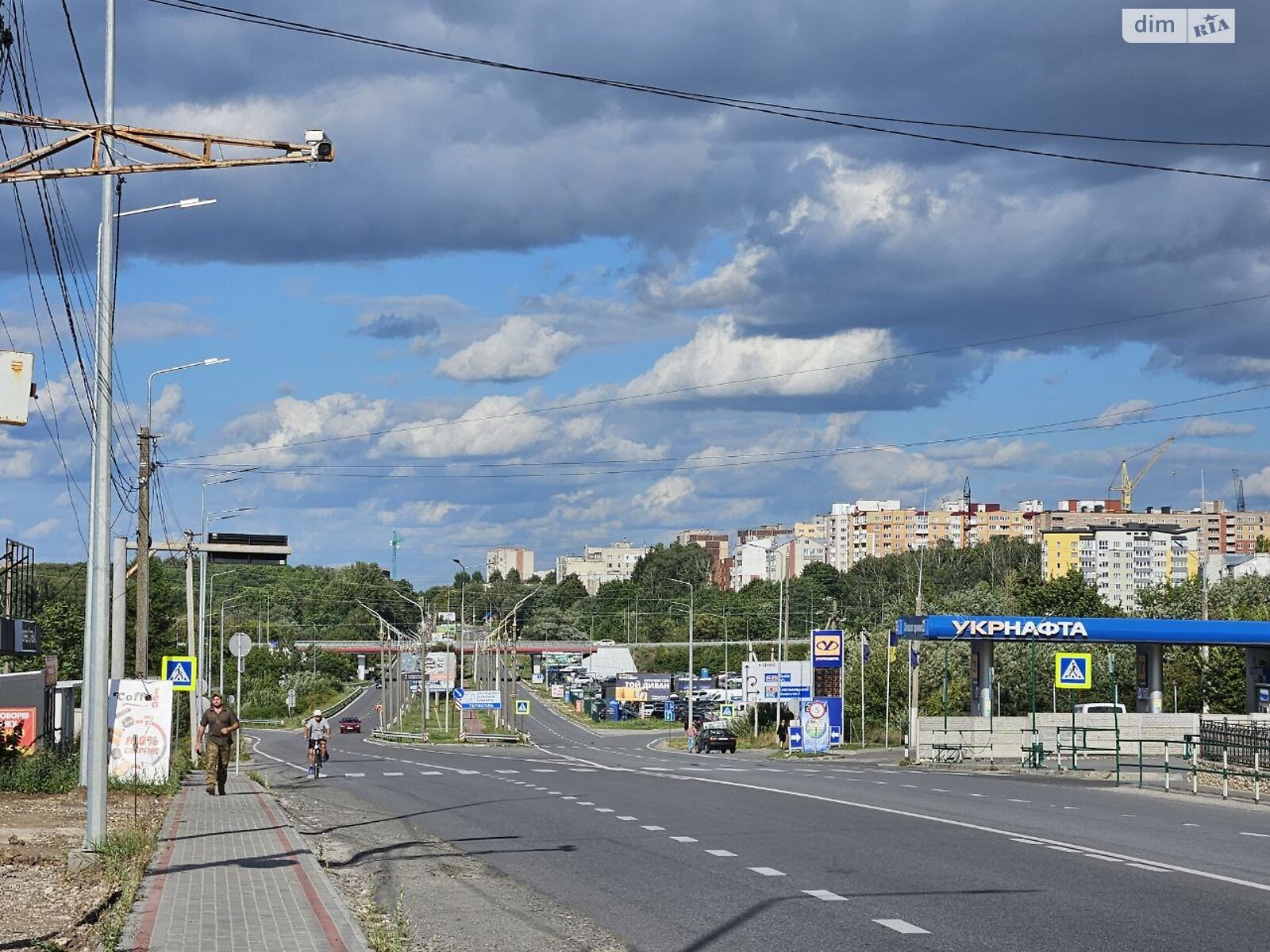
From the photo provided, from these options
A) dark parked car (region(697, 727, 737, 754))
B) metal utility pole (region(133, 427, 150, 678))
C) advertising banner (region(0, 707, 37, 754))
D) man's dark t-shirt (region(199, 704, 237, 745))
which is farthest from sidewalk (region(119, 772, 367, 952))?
dark parked car (region(697, 727, 737, 754))

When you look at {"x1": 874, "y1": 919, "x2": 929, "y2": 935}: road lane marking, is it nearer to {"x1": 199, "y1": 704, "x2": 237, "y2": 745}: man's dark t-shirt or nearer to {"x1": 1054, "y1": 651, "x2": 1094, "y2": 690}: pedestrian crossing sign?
{"x1": 199, "y1": 704, "x2": 237, "y2": 745}: man's dark t-shirt

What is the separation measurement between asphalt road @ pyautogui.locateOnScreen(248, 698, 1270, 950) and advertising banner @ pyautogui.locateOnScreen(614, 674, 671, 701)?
102 metres

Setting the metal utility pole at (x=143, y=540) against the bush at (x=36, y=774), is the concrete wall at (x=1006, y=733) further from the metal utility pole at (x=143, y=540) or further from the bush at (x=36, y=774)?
the bush at (x=36, y=774)

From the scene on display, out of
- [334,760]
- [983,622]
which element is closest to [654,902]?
[334,760]

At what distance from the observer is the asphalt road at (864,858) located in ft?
40.4

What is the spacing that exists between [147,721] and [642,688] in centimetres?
11512

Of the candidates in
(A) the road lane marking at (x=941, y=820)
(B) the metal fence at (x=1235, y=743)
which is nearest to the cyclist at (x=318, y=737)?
(A) the road lane marking at (x=941, y=820)

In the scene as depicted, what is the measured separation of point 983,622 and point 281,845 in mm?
40629

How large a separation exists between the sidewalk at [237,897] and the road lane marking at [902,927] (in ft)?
13.7

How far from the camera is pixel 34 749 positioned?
1291 inches

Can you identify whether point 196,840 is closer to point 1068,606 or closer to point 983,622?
point 983,622

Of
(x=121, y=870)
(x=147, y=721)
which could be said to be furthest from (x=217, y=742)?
(x=121, y=870)

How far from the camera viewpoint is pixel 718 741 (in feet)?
233

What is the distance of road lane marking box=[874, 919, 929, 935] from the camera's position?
12.0m
